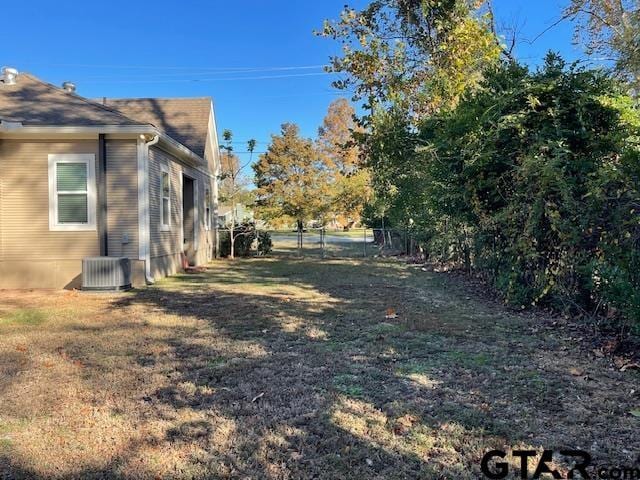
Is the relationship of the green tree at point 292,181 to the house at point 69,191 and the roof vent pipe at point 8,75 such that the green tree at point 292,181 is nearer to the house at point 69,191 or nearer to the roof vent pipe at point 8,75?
the roof vent pipe at point 8,75

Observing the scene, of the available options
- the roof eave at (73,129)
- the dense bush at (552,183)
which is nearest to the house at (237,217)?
the roof eave at (73,129)

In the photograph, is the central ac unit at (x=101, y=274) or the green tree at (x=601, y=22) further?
the green tree at (x=601, y=22)

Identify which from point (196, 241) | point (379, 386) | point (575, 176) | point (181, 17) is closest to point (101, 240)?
point (196, 241)

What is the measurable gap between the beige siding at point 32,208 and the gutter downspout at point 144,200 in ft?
2.71

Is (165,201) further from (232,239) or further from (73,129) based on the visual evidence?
(232,239)

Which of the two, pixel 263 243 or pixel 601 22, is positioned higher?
pixel 601 22

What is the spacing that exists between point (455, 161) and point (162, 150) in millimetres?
6631

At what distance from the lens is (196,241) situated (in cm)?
1420

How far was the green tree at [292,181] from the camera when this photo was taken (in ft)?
74.2

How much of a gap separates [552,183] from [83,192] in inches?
327

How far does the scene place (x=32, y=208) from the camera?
934cm

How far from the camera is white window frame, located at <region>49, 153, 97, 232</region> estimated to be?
9.30m

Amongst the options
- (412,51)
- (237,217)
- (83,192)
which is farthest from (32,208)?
(237,217)

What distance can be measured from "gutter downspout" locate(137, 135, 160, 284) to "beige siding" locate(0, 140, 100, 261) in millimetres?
826
